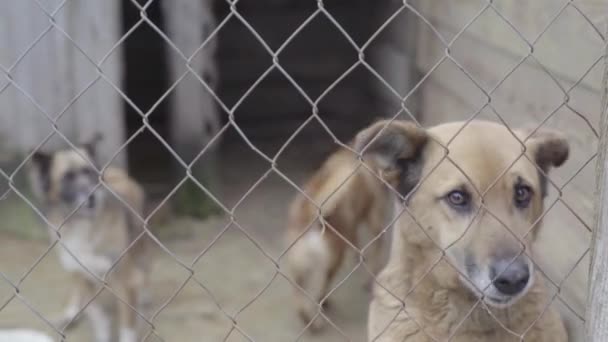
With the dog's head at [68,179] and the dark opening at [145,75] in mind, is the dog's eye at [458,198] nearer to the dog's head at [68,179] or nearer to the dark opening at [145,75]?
the dog's head at [68,179]

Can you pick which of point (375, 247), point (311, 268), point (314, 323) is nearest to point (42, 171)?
point (311, 268)

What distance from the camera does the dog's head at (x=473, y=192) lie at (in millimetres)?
2373

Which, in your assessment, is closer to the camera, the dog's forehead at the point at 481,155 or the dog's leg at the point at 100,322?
the dog's forehead at the point at 481,155

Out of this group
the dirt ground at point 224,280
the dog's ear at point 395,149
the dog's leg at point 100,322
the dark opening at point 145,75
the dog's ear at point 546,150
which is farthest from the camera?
the dark opening at point 145,75

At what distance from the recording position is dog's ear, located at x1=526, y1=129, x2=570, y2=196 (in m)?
2.58

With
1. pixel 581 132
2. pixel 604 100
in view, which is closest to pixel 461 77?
pixel 581 132

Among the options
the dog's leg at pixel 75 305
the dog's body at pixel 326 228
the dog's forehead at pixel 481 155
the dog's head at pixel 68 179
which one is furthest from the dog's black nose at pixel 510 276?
the dog's leg at pixel 75 305

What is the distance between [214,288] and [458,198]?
2.68 metres

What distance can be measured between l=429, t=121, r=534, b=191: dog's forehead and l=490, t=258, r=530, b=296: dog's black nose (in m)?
0.24

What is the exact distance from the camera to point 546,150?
2.61m

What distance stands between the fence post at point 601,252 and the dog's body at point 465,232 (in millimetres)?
302

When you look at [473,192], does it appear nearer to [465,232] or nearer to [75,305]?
[465,232]

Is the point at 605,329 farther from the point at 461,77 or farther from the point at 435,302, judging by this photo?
the point at 461,77

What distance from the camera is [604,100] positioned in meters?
2.04
